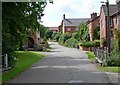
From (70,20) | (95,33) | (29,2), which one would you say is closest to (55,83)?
(29,2)

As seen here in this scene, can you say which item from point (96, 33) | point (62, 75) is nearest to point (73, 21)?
point (96, 33)

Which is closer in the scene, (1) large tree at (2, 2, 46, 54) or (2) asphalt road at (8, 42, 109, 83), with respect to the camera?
(2) asphalt road at (8, 42, 109, 83)

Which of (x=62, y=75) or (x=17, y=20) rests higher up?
(x=17, y=20)

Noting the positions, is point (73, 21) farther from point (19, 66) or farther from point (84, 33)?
point (19, 66)

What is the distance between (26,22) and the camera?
24359mm

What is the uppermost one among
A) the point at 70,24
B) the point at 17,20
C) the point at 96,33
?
the point at 70,24

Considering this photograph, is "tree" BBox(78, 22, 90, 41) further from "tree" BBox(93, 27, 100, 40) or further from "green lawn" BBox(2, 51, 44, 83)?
"green lawn" BBox(2, 51, 44, 83)

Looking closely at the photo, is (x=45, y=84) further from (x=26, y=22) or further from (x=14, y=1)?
(x=26, y=22)

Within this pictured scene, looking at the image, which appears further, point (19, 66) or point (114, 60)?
point (19, 66)

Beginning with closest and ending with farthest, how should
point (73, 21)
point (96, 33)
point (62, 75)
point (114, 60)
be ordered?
1. point (62, 75)
2. point (114, 60)
3. point (96, 33)
4. point (73, 21)

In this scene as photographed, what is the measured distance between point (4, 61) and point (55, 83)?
8381mm

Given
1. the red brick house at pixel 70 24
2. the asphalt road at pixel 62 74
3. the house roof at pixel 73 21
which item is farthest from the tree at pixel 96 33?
the house roof at pixel 73 21

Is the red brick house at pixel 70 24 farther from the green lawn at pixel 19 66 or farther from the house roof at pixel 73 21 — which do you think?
the green lawn at pixel 19 66

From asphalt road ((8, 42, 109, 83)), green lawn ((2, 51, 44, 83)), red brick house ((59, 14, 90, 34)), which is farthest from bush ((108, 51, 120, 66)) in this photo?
red brick house ((59, 14, 90, 34))
